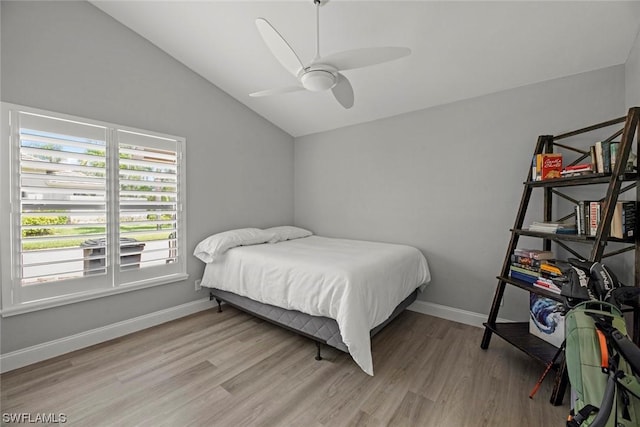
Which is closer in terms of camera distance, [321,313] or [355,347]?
[355,347]

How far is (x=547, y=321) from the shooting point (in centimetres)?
202

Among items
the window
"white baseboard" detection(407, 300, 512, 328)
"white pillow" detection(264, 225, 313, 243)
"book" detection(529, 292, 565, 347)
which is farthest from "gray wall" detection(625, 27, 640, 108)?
the window

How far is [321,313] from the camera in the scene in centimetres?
200

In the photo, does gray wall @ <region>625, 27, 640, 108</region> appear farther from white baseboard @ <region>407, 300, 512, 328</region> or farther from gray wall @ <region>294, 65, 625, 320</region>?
white baseboard @ <region>407, 300, 512, 328</region>

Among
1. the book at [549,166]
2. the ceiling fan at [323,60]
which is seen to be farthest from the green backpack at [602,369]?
the ceiling fan at [323,60]

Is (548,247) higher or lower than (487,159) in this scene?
lower

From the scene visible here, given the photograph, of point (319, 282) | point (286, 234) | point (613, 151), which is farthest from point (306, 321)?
point (613, 151)

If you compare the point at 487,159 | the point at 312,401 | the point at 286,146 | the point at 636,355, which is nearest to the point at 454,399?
the point at 312,401

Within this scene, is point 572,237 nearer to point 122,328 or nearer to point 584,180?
point 584,180

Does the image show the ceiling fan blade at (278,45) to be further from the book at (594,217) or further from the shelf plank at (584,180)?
the book at (594,217)

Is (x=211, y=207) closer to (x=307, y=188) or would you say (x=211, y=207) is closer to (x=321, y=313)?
(x=307, y=188)

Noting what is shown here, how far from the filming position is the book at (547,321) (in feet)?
6.32

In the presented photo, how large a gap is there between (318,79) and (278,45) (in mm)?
314

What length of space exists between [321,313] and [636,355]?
5.11 ft
